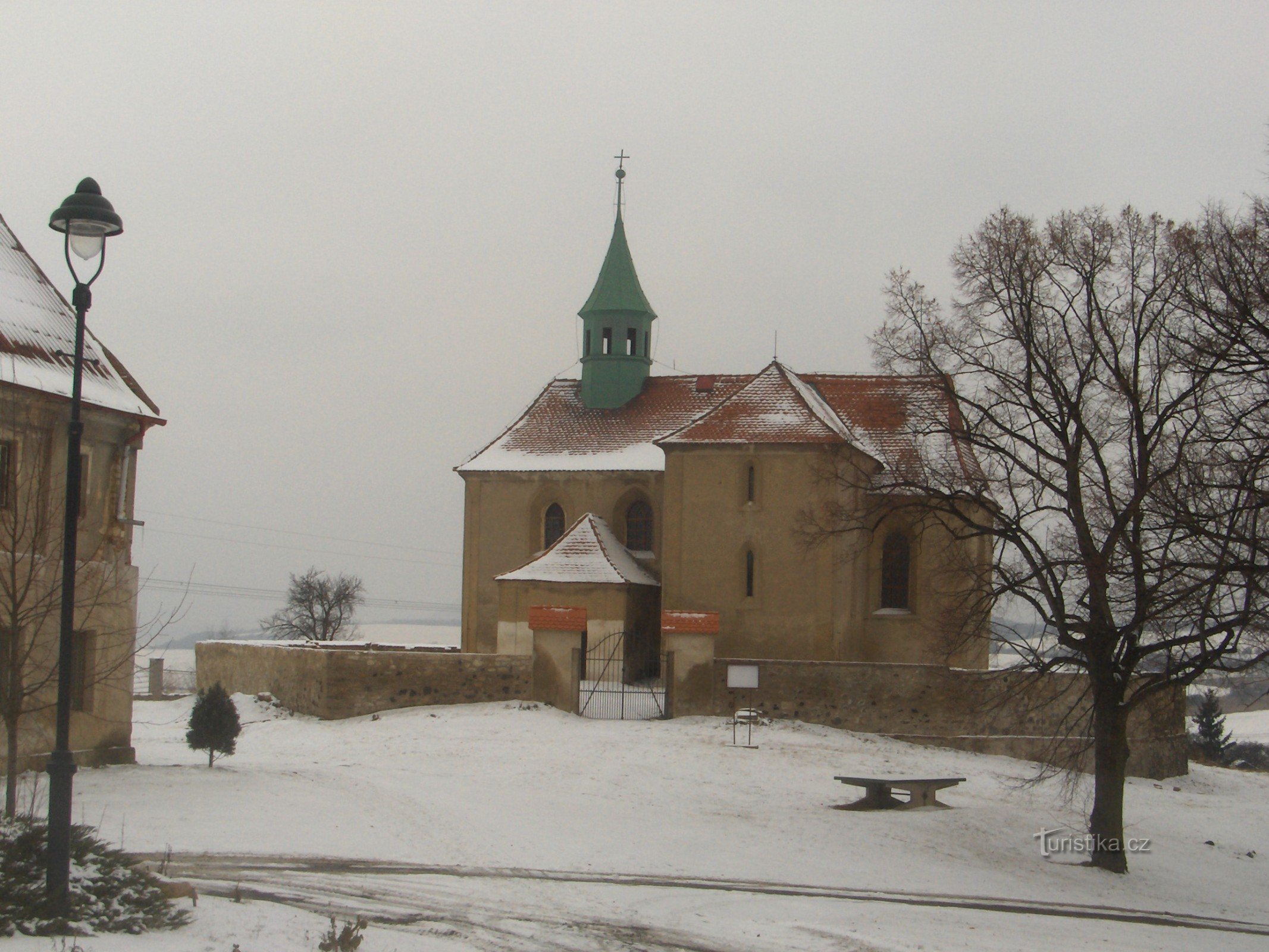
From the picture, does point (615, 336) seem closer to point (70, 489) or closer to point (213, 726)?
point (213, 726)

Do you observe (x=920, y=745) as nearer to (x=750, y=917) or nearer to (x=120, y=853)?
(x=750, y=917)

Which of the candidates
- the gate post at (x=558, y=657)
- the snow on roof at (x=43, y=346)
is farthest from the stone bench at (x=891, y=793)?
the snow on roof at (x=43, y=346)

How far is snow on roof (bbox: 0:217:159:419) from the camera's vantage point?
20328 mm

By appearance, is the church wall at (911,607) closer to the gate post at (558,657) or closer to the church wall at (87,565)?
the gate post at (558,657)

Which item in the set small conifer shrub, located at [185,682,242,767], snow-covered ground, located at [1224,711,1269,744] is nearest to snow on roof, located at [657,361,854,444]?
small conifer shrub, located at [185,682,242,767]

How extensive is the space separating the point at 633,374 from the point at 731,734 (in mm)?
17198

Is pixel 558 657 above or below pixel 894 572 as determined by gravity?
below

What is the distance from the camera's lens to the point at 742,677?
2956cm

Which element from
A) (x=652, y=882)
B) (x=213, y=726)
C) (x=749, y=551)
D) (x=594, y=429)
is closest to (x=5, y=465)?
(x=213, y=726)

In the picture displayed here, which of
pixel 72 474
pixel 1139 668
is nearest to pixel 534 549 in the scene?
pixel 1139 668

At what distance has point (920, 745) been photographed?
2970 centimetres

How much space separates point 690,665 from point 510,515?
11.2 m

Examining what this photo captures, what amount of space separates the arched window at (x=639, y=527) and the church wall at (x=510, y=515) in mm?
143

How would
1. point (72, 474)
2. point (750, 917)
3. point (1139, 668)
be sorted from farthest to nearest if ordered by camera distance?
1. point (1139, 668)
2. point (750, 917)
3. point (72, 474)
